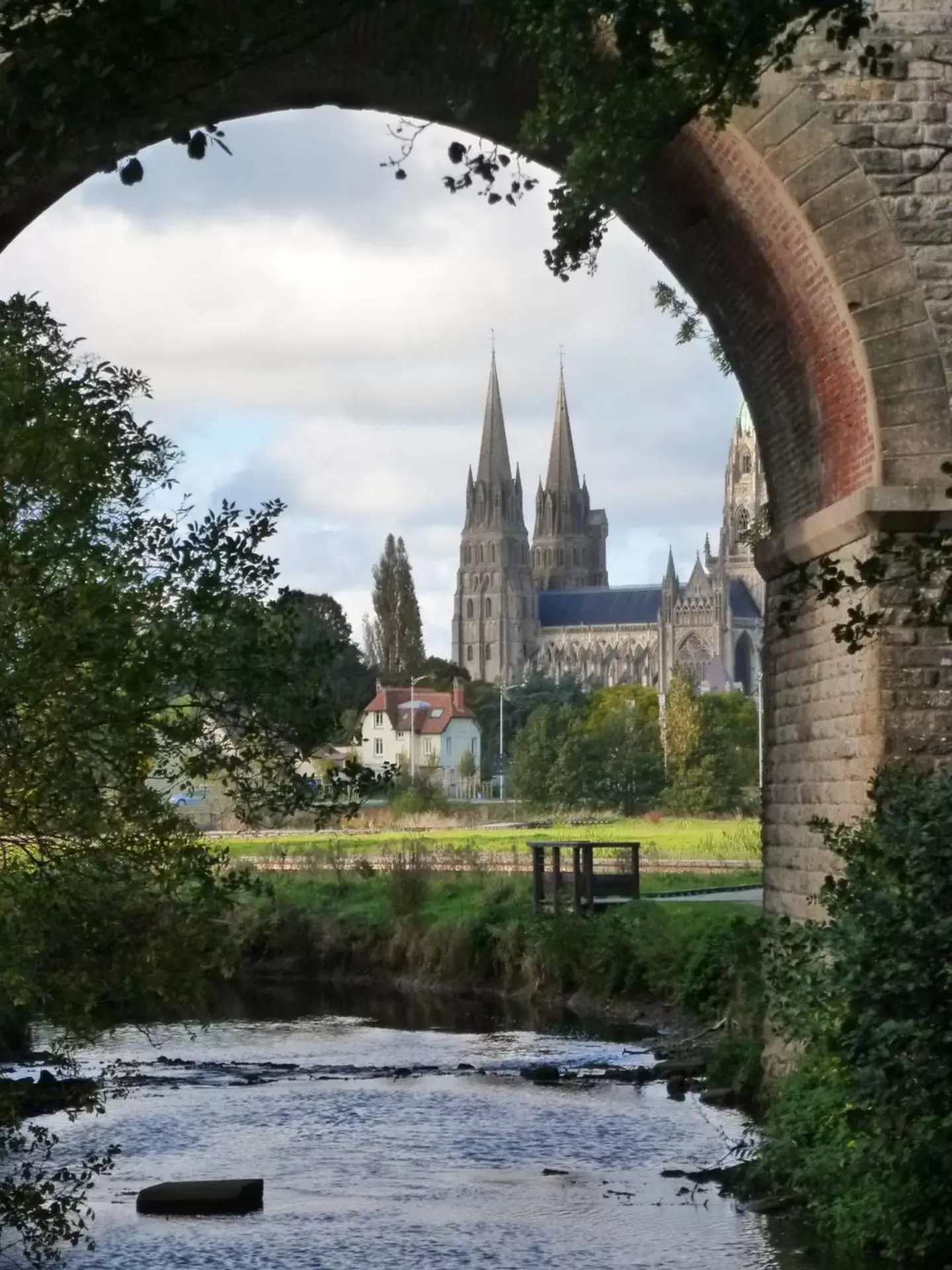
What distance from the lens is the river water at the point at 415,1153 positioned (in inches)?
395

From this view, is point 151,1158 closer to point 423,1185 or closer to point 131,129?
point 423,1185

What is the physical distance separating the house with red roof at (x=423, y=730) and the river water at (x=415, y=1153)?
2477 inches

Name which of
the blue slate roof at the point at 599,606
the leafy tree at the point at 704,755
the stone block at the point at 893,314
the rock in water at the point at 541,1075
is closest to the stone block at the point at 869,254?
the stone block at the point at 893,314

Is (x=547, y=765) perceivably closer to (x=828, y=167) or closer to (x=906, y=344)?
(x=906, y=344)

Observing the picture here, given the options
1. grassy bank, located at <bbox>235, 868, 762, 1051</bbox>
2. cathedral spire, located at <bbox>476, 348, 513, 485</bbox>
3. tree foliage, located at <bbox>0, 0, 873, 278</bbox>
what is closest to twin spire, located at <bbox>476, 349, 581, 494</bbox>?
cathedral spire, located at <bbox>476, 348, 513, 485</bbox>

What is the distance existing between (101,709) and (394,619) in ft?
313

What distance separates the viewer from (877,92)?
35.2 ft

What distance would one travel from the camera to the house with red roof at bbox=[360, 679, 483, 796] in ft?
279

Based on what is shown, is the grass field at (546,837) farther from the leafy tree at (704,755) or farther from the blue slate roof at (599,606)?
Answer: the blue slate roof at (599,606)

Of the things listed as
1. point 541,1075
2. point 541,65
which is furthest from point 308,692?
point 541,1075

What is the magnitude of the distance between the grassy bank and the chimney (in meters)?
58.9

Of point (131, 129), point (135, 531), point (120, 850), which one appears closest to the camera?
point (131, 129)

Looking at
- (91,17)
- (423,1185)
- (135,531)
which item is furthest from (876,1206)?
(91,17)

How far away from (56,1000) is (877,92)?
6096 mm
